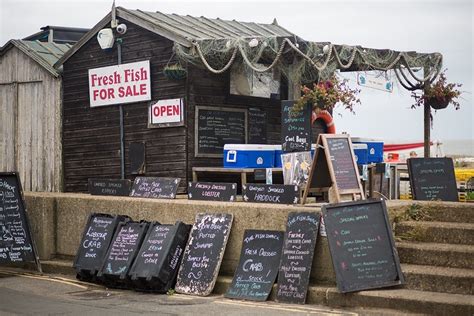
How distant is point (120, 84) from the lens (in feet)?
49.5

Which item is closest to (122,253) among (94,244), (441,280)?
(94,244)

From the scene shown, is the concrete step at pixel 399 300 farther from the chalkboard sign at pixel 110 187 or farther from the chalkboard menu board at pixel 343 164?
the chalkboard sign at pixel 110 187

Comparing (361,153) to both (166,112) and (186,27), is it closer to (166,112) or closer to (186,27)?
(166,112)

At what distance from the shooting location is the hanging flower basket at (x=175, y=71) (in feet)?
44.9

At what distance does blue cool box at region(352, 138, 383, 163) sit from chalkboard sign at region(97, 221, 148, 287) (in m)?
4.97

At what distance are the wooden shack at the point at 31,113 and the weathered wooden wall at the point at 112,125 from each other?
30 cm

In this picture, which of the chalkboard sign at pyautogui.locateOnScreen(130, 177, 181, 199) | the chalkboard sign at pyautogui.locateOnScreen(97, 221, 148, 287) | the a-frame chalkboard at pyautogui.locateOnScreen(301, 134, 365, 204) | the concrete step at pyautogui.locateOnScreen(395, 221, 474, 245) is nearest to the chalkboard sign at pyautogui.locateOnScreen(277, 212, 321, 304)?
the a-frame chalkboard at pyautogui.locateOnScreen(301, 134, 365, 204)

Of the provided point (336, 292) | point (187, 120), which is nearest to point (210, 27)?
point (187, 120)

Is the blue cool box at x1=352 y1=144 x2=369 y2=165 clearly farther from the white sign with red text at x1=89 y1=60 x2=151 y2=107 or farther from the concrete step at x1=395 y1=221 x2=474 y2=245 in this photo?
the white sign with red text at x1=89 y1=60 x2=151 y2=107

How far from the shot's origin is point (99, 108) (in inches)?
612

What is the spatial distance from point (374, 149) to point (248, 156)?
2654 millimetres

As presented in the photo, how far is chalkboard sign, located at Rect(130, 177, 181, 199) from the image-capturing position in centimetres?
1216

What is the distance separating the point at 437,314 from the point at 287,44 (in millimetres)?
5530

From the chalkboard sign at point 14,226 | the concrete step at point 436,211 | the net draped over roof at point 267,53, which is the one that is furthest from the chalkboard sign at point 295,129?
the chalkboard sign at point 14,226
